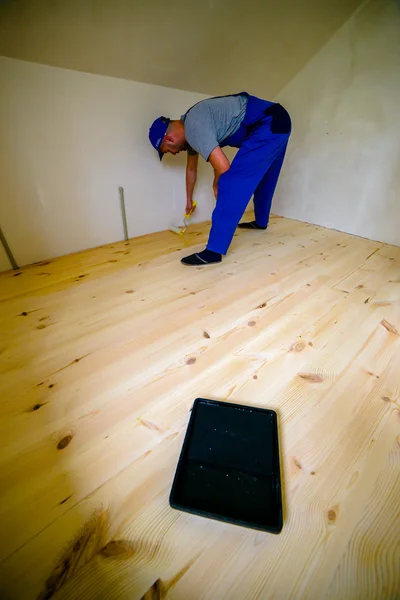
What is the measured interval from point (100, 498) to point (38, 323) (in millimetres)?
690

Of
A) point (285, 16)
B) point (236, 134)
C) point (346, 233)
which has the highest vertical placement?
point (285, 16)

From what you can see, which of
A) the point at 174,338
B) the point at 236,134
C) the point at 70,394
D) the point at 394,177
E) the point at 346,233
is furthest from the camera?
the point at 346,233

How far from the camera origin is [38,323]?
0.98 metres

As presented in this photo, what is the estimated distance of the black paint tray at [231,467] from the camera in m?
0.49

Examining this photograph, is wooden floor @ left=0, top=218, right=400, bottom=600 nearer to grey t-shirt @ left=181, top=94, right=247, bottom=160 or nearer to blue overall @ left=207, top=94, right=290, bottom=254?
A: blue overall @ left=207, top=94, right=290, bottom=254

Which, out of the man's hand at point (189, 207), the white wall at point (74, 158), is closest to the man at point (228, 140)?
the white wall at point (74, 158)

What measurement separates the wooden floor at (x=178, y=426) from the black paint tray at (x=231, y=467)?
0.08 ft

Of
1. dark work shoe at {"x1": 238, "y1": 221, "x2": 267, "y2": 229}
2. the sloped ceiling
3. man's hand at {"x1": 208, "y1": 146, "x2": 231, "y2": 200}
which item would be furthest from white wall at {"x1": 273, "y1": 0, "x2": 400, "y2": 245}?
man's hand at {"x1": 208, "y1": 146, "x2": 231, "y2": 200}

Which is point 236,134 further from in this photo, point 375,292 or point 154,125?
point 375,292

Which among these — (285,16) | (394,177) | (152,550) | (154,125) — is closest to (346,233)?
(394,177)

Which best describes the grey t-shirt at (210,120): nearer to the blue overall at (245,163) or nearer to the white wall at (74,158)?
the blue overall at (245,163)

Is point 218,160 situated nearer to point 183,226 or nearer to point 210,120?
point 210,120

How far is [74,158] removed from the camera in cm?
137

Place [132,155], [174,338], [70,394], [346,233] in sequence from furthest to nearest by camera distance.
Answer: [346,233] → [132,155] → [174,338] → [70,394]
